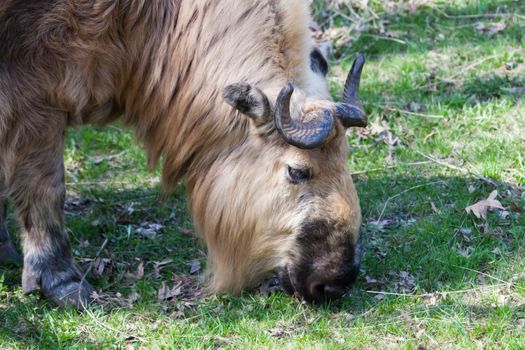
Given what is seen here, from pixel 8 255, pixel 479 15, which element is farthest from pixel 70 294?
pixel 479 15

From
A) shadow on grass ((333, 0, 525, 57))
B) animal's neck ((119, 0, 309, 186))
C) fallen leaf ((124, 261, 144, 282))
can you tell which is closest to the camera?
animal's neck ((119, 0, 309, 186))

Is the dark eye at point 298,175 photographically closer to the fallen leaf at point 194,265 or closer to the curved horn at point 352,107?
the curved horn at point 352,107

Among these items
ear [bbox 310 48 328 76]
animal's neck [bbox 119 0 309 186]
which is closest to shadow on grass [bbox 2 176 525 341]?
animal's neck [bbox 119 0 309 186]

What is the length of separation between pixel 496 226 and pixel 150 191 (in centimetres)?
273

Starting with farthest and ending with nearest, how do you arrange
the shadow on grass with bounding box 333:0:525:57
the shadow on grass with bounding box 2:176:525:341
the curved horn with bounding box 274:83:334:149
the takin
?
the shadow on grass with bounding box 333:0:525:57 → the shadow on grass with bounding box 2:176:525:341 → the takin → the curved horn with bounding box 274:83:334:149

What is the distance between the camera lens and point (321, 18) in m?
9.91

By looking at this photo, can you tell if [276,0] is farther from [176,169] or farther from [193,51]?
[176,169]

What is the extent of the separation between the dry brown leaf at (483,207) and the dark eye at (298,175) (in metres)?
1.57

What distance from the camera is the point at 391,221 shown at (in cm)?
659

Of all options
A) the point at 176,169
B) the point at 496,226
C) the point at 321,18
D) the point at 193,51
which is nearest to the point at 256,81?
the point at 193,51

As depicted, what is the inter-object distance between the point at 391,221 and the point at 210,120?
5.51 ft

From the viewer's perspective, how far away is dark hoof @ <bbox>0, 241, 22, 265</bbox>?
20.6 ft

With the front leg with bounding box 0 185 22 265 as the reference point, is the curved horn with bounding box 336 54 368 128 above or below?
above

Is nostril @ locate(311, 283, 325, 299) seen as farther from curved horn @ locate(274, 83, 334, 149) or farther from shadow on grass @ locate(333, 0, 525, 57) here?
shadow on grass @ locate(333, 0, 525, 57)
